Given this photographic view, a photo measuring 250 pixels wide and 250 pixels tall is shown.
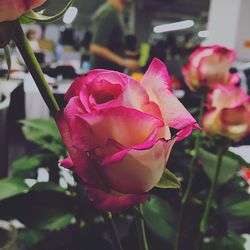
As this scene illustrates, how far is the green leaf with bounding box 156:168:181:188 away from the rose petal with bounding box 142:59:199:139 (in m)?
0.03

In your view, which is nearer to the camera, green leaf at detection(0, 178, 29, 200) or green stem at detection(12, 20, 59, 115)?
green stem at detection(12, 20, 59, 115)

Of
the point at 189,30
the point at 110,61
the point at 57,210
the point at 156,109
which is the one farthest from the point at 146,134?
the point at 189,30

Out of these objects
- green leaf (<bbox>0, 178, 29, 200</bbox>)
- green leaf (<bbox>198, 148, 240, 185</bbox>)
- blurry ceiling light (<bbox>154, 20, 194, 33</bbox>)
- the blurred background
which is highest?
green leaf (<bbox>198, 148, 240, 185</bbox>)

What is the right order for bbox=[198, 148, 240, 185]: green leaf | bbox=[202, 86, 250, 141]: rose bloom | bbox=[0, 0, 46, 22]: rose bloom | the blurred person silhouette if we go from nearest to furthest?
bbox=[0, 0, 46, 22]: rose bloom, bbox=[202, 86, 250, 141]: rose bloom, bbox=[198, 148, 240, 185]: green leaf, the blurred person silhouette

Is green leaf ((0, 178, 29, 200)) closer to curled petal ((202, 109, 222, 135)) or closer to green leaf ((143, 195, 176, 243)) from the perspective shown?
green leaf ((143, 195, 176, 243))

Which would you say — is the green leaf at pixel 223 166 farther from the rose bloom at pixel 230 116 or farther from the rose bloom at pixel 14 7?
the rose bloom at pixel 14 7

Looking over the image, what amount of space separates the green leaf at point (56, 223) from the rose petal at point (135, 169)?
0.40 m

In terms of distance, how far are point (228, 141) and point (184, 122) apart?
25 cm

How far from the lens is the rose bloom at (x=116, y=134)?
230 millimetres

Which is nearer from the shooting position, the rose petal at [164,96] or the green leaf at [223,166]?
the rose petal at [164,96]

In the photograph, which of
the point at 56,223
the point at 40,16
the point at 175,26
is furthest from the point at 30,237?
the point at 175,26

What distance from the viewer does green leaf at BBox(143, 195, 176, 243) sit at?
0.54 meters

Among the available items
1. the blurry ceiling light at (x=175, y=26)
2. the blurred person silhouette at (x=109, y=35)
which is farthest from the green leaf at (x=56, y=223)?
the blurry ceiling light at (x=175, y=26)

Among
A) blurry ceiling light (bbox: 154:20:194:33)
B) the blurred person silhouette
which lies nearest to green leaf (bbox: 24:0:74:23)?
the blurred person silhouette
